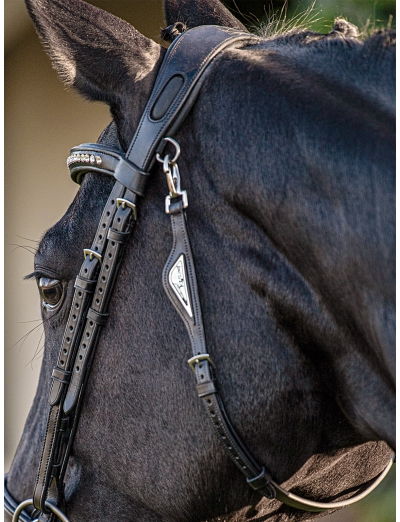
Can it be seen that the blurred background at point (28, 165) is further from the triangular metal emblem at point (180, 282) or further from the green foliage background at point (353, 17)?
the triangular metal emblem at point (180, 282)

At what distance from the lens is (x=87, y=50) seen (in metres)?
1.37

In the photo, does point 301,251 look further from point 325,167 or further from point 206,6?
point 206,6

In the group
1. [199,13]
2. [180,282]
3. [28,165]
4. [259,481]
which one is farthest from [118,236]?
[28,165]

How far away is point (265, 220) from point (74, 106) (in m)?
4.44

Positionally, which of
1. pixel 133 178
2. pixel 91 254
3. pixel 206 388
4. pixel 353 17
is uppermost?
pixel 353 17

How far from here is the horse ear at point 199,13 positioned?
1.75 metres

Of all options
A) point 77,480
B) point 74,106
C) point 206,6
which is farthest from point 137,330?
point 74,106

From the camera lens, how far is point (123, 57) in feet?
4.52

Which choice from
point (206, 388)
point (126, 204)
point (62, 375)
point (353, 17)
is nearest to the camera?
point (206, 388)

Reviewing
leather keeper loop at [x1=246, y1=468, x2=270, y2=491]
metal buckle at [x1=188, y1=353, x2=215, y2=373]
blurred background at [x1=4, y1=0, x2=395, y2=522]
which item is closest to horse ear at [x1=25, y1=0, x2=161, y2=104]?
metal buckle at [x1=188, y1=353, x2=215, y2=373]

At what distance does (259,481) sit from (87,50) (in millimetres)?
992

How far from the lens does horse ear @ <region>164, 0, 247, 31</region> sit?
69.0 inches

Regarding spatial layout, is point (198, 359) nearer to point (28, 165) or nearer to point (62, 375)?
point (62, 375)

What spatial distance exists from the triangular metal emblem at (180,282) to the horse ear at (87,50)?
41cm
